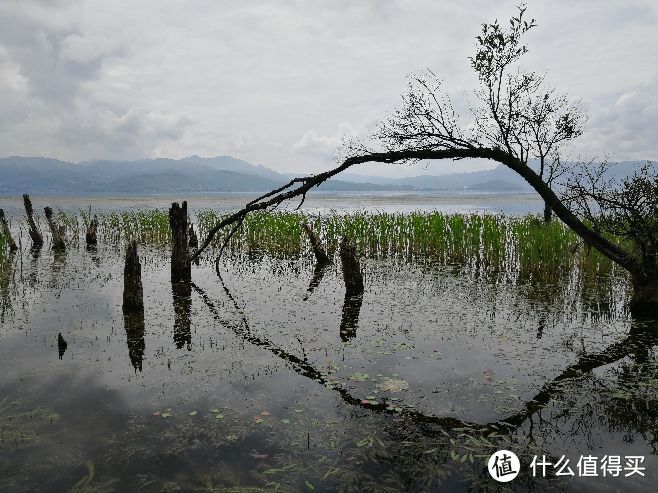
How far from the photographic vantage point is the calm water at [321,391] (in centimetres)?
478

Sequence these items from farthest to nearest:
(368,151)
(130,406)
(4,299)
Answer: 1. (4,299)
2. (368,151)
3. (130,406)

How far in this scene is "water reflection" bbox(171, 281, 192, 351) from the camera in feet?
29.9

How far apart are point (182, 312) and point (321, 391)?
5.79m

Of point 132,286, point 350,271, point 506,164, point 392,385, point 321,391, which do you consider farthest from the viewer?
point 350,271

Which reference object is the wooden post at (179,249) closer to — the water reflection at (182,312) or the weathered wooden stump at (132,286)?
the water reflection at (182,312)

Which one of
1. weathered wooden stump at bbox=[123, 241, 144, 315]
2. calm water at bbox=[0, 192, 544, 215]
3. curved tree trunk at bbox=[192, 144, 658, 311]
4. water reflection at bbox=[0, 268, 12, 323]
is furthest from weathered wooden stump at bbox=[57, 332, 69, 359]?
calm water at bbox=[0, 192, 544, 215]

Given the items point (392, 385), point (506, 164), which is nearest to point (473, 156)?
point (506, 164)

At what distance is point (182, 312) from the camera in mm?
11258

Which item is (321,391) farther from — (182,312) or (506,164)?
(506,164)

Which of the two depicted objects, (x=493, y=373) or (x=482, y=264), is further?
(x=482, y=264)

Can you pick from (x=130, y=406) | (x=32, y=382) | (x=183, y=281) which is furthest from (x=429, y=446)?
(x=183, y=281)

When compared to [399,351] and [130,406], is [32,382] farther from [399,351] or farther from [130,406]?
[399,351]

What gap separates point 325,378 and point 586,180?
7.78 metres

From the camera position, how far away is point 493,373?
23.8 feet
